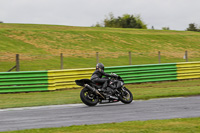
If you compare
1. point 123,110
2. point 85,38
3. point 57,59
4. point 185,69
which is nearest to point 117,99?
point 123,110

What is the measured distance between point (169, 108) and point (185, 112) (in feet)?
2.91

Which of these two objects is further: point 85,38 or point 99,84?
point 85,38

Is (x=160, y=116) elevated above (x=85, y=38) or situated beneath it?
situated beneath

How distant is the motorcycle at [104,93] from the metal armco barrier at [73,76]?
563 centimetres

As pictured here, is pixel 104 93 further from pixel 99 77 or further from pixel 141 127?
pixel 141 127

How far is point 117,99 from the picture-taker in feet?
40.1

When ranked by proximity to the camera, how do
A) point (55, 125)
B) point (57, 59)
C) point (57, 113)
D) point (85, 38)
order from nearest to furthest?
point (55, 125) < point (57, 113) < point (57, 59) < point (85, 38)

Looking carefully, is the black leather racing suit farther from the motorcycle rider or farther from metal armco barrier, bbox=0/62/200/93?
metal armco barrier, bbox=0/62/200/93

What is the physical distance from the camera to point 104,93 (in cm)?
1221

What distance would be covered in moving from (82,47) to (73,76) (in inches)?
731

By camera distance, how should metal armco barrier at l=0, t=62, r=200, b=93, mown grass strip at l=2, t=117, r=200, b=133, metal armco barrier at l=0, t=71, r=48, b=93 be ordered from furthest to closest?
1. metal armco barrier at l=0, t=62, r=200, b=93
2. metal armco barrier at l=0, t=71, r=48, b=93
3. mown grass strip at l=2, t=117, r=200, b=133

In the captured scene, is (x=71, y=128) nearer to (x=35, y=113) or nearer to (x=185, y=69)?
(x=35, y=113)

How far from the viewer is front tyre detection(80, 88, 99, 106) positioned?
11.7 metres

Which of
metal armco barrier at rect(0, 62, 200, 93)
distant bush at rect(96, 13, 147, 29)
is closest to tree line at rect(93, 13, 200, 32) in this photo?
distant bush at rect(96, 13, 147, 29)
